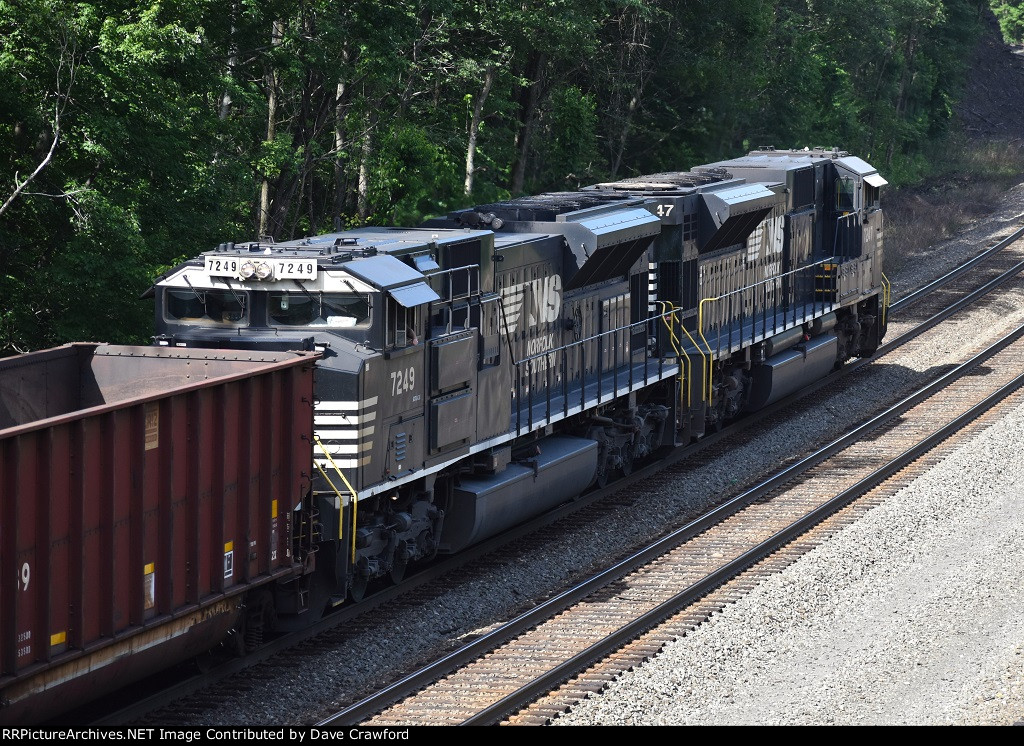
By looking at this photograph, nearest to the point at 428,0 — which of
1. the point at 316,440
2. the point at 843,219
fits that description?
the point at 843,219

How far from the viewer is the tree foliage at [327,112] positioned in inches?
616

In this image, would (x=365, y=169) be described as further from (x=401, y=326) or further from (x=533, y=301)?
(x=401, y=326)

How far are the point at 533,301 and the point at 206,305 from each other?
4732 mm

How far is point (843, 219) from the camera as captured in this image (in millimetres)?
24984

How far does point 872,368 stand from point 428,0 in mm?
11193

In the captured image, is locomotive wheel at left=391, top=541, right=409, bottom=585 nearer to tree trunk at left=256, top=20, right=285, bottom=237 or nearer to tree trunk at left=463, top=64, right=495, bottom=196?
tree trunk at left=256, top=20, right=285, bottom=237

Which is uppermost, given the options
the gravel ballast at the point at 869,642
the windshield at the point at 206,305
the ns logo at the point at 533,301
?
the windshield at the point at 206,305

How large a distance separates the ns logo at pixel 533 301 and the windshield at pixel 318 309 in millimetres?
3305

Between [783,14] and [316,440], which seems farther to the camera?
[783,14]

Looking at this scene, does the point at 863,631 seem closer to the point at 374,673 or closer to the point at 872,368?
the point at 374,673
